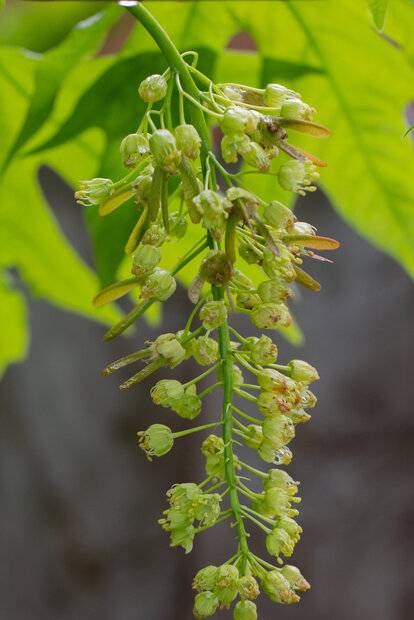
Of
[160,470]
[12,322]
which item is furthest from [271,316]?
[160,470]

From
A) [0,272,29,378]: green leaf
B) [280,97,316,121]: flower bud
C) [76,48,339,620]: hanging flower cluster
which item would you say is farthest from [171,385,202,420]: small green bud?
[0,272,29,378]: green leaf

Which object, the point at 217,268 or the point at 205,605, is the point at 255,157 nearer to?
the point at 217,268

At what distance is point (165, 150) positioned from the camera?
0.29 m

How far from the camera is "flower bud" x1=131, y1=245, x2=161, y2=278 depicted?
1.02ft

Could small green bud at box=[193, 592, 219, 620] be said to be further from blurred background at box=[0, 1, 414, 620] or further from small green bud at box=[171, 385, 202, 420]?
blurred background at box=[0, 1, 414, 620]

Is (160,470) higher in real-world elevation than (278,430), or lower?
lower

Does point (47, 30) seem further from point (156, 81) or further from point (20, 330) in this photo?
point (156, 81)

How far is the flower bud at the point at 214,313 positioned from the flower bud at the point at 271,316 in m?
0.01

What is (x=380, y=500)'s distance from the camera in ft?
6.87

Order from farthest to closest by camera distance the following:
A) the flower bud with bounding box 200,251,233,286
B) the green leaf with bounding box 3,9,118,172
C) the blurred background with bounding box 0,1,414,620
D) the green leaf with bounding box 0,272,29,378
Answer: the blurred background with bounding box 0,1,414,620 → the green leaf with bounding box 0,272,29,378 → the green leaf with bounding box 3,9,118,172 → the flower bud with bounding box 200,251,233,286

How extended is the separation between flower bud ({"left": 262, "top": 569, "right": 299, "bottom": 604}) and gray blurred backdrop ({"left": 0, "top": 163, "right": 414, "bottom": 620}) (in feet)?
5.57

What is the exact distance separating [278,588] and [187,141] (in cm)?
15

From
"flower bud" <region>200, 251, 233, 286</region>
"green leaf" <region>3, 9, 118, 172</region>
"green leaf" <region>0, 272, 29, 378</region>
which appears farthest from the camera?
"green leaf" <region>0, 272, 29, 378</region>

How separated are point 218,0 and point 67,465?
164 centimetres
